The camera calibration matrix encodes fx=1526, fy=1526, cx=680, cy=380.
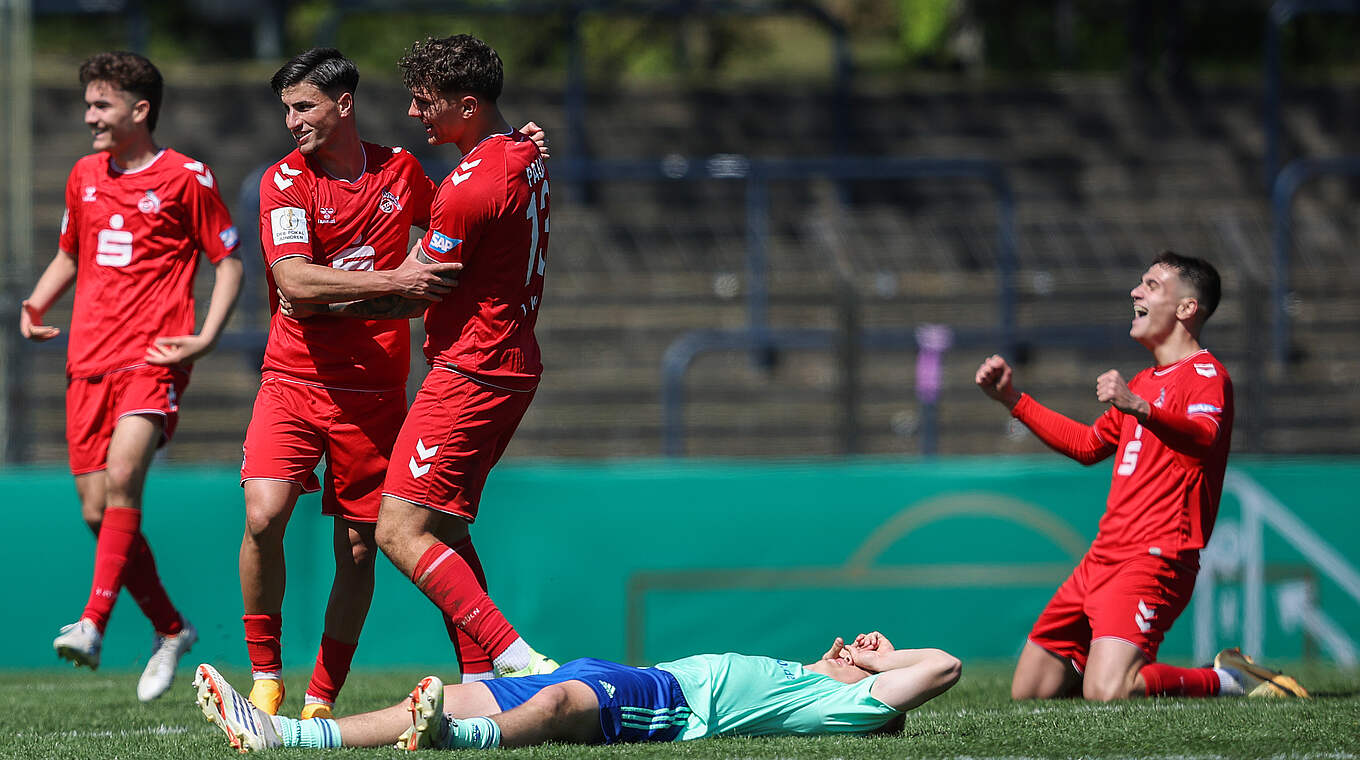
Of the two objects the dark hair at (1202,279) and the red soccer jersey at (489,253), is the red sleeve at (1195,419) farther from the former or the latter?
the red soccer jersey at (489,253)

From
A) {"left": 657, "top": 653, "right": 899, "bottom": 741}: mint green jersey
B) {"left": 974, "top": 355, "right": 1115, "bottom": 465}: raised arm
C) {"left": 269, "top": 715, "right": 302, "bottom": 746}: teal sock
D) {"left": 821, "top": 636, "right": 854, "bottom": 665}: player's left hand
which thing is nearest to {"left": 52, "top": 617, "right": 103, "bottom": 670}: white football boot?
{"left": 269, "top": 715, "right": 302, "bottom": 746}: teal sock

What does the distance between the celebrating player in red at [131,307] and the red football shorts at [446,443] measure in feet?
5.26

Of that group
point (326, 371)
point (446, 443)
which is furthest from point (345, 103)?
point (446, 443)

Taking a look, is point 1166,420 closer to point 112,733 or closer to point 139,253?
point 112,733

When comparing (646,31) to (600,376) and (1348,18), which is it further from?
(600,376)

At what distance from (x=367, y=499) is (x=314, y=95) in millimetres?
1353

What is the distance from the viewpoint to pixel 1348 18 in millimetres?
23688

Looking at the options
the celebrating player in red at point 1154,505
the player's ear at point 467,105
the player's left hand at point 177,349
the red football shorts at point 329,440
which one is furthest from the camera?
the player's left hand at point 177,349

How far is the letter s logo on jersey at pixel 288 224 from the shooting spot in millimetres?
4935

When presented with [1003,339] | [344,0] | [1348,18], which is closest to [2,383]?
[344,0]

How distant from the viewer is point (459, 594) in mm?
4684

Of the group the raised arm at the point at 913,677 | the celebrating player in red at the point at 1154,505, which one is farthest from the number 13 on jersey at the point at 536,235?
the celebrating player in red at the point at 1154,505

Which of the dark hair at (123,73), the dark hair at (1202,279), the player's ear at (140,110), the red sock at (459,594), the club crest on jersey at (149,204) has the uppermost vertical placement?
the dark hair at (123,73)

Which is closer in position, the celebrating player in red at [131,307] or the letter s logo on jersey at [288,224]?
the letter s logo on jersey at [288,224]
